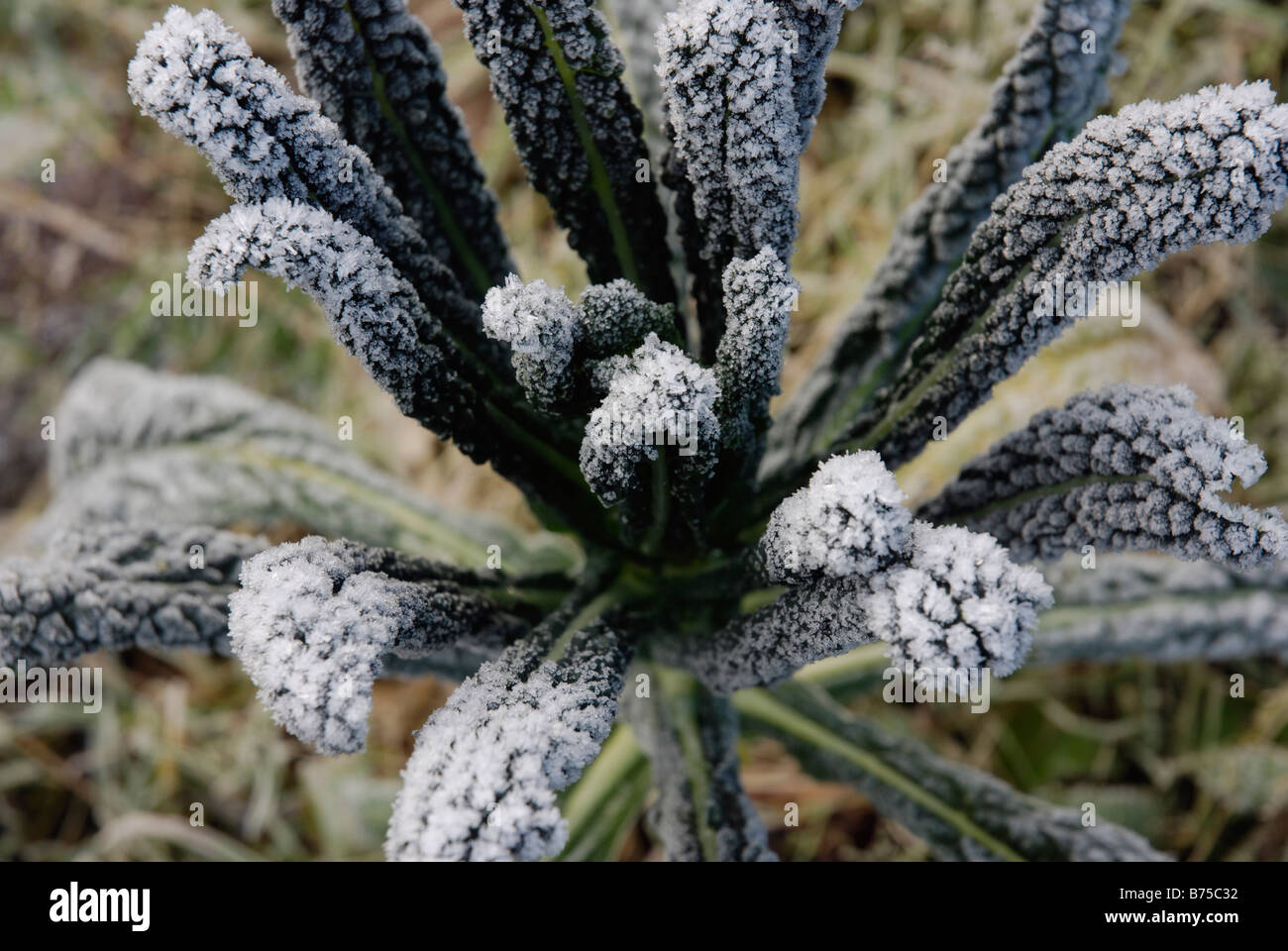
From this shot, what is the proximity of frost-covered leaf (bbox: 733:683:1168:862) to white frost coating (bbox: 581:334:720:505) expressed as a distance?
750mm

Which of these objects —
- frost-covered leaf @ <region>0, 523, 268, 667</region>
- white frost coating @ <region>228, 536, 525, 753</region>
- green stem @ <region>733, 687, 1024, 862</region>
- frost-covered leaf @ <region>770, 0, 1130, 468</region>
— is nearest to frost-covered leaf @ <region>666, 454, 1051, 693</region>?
white frost coating @ <region>228, 536, 525, 753</region>

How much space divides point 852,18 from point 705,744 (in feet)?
6.97

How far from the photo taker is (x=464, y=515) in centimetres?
175

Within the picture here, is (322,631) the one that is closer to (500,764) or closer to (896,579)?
(500,764)

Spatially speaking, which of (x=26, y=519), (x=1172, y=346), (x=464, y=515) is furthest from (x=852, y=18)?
(x=26, y=519)

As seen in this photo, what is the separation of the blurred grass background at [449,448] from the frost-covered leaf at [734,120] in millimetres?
995

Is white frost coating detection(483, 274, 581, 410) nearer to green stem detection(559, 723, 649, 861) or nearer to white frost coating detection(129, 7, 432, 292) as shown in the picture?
white frost coating detection(129, 7, 432, 292)

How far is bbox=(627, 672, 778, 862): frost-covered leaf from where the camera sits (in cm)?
Result: 135

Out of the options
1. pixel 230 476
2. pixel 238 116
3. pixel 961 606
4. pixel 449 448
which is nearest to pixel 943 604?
pixel 961 606

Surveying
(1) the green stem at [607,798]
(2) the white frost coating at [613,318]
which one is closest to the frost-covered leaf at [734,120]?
(2) the white frost coating at [613,318]

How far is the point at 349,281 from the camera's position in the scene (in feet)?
3.11

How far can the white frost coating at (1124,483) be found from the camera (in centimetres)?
96

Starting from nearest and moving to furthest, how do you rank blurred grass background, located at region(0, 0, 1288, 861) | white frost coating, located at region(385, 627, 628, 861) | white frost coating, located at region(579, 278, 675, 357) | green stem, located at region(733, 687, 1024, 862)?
white frost coating, located at region(385, 627, 628, 861) < white frost coating, located at region(579, 278, 675, 357) < green stem, located at region(733, 687, 1024, 862) < blurred grass background, located at region(0, 0, 1288, 861)

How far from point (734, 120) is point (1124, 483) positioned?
1.78 ft
